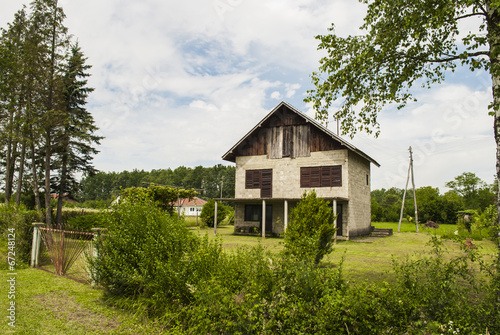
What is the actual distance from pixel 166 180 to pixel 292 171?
96048mm

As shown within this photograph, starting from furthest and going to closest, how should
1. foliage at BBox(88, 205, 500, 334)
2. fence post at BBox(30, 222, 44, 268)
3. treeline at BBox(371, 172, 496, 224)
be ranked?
treeline at BBox(371, 172, 496, 224) → fence post at BBox(30, 222, 44, 268) → foliage at BBox(88, 205, 500, 334)

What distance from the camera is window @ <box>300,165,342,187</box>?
68.5 ft

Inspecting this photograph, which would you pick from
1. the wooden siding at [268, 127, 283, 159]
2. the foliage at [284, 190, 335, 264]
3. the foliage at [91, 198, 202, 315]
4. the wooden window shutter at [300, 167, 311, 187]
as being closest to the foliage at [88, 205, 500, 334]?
the foliage at [91, 198, 202, 315]

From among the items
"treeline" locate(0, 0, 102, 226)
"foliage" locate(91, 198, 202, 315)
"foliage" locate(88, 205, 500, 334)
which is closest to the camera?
"foliage" locate(88, 205, 500, 334)

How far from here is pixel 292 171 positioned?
22.1 metres

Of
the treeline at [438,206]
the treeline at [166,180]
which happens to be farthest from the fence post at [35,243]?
the treeline at [166,180]

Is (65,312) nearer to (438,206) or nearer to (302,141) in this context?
(302,141)

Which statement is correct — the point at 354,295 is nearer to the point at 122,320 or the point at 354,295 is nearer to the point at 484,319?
the point at 484,319

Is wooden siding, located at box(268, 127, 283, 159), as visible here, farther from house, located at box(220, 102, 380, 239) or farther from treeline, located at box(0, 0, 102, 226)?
treeline, located at box(0, 0, 102, 226)

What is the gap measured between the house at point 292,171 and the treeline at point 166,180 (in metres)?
81.4

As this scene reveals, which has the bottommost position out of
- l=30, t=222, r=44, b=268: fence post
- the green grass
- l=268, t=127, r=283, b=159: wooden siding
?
the green grass

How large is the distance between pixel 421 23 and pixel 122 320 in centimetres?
799

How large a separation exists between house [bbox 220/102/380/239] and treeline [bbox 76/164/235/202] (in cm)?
8145

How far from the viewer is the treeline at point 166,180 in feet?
362
